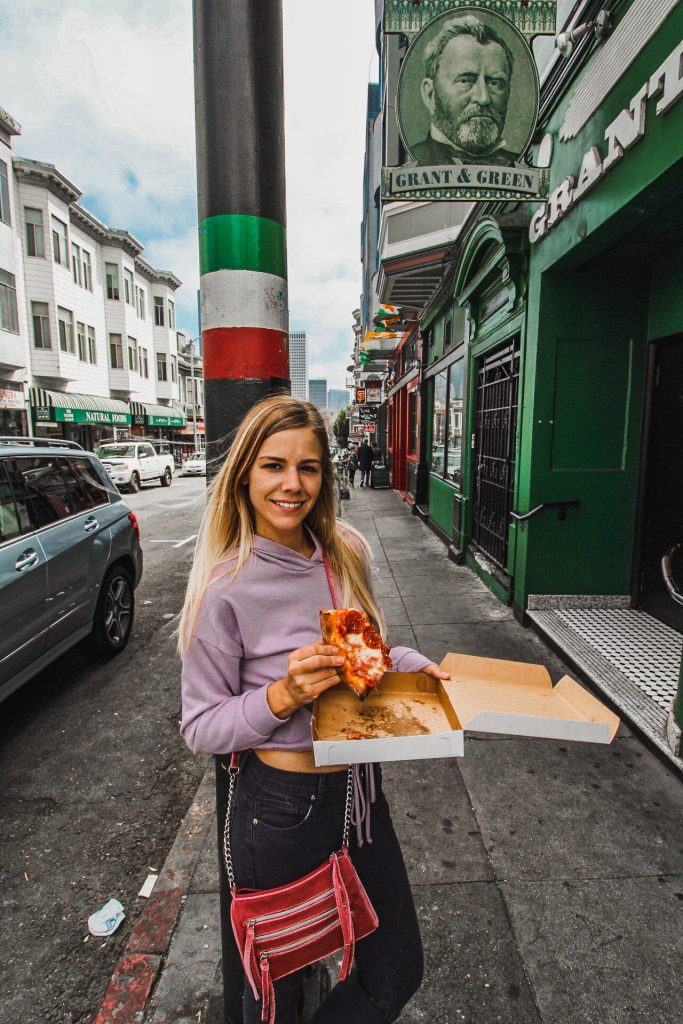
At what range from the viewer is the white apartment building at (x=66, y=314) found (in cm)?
2281

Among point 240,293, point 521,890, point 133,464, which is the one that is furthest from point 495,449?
point 133,464

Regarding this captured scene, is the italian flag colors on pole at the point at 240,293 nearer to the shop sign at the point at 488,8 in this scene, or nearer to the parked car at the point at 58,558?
the parked car at the point at 58,558

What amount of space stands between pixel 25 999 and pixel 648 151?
17.2 ft

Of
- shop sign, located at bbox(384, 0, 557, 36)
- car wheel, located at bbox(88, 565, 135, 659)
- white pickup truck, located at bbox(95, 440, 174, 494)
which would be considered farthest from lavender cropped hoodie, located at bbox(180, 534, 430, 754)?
white pickup truck, located at bbox(95, 440, 174, 494)

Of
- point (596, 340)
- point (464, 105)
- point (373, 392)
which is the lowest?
point (596, 340)

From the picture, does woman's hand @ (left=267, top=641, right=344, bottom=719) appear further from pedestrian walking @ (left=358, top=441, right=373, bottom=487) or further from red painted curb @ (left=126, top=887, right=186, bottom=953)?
pedestrian walking @ (left=358, top=441, right=373, bottom=487)

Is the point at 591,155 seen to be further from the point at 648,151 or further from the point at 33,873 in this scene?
the point at 33,873

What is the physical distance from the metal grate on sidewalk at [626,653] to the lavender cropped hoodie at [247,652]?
9.65 feet

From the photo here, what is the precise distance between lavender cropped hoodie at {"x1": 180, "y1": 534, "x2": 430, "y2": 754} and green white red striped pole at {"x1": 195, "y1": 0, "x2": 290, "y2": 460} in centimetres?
56

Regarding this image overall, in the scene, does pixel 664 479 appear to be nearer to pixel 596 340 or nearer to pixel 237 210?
pixel 596 340

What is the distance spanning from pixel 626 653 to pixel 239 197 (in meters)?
4.45

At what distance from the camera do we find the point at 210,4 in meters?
1.71

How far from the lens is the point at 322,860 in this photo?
1.42 metres

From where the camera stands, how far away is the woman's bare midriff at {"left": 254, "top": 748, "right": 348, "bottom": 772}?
54.8 inches
